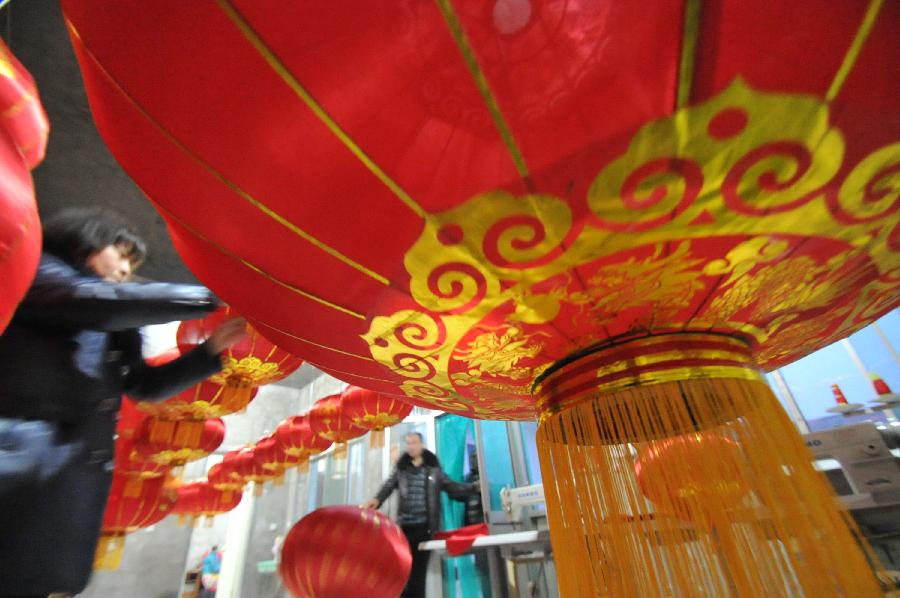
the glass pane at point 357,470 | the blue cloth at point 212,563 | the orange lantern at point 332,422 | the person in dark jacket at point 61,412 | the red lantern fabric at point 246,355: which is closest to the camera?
the person in dark jacket at point 61,412

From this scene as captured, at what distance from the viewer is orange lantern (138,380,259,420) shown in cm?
166

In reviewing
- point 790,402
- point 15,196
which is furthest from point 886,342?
point 15,196

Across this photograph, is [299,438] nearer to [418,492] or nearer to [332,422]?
[332,422]

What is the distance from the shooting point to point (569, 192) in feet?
1.06

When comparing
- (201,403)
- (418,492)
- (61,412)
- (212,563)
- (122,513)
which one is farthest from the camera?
(212,563)

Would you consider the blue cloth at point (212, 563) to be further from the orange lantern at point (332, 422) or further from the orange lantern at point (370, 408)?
the orange lantern at point (370, 408)

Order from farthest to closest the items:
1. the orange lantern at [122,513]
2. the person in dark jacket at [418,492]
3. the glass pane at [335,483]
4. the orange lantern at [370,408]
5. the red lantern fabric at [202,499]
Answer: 1. the glass pane at [335,483]
2. the red lantern fabric at [202,499]
3. the person in dark jacket at [418,492]
4. the orange lantern at [122,513]
5. the orange lantern at [370,408]

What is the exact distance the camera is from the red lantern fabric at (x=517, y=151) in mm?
267

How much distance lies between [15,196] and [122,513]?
109 inches

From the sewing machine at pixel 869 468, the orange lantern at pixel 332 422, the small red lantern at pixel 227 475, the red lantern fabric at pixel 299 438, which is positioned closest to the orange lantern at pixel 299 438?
the red lantern fabric at pixel 299 438

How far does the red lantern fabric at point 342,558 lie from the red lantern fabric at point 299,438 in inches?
60.4

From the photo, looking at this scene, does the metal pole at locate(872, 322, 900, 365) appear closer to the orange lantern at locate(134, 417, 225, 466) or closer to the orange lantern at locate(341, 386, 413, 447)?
the orange lantern at locate(341, 386, 413, 447)

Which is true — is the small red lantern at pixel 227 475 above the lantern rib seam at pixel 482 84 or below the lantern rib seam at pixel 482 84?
above

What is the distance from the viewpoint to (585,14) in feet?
0.84
